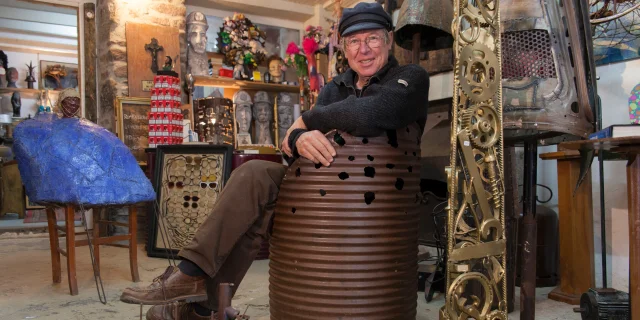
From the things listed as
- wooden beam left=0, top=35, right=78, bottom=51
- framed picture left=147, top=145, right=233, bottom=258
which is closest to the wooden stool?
framed picture left=147, top=145, right=233, bottom=258

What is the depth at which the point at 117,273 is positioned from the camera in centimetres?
322

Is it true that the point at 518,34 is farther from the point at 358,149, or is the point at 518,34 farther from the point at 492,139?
the point at 358,149

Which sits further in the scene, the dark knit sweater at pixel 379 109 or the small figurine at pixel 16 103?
the small figurine at pixel 16 103

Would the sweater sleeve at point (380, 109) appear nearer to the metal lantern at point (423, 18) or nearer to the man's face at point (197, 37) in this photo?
the metal lantern at point (423, 18)

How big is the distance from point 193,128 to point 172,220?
145 cm

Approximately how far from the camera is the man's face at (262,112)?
18.0ft

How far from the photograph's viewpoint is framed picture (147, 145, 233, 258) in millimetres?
3643

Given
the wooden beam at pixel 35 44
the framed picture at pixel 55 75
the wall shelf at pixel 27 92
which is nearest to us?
the wall shelf at pixel 27 92

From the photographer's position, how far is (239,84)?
5.54 m

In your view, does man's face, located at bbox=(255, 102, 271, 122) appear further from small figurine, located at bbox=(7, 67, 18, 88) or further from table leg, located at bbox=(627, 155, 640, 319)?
small figurine, located at bbox=(7, 67, 18, 88)

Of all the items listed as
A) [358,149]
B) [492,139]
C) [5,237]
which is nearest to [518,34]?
[492,139]

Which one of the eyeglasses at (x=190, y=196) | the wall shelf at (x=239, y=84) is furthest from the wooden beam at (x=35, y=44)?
the eyeglasses at (x=190, y=196)

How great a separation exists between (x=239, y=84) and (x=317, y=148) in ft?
13.7

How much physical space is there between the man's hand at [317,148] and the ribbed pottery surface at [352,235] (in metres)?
0.03
